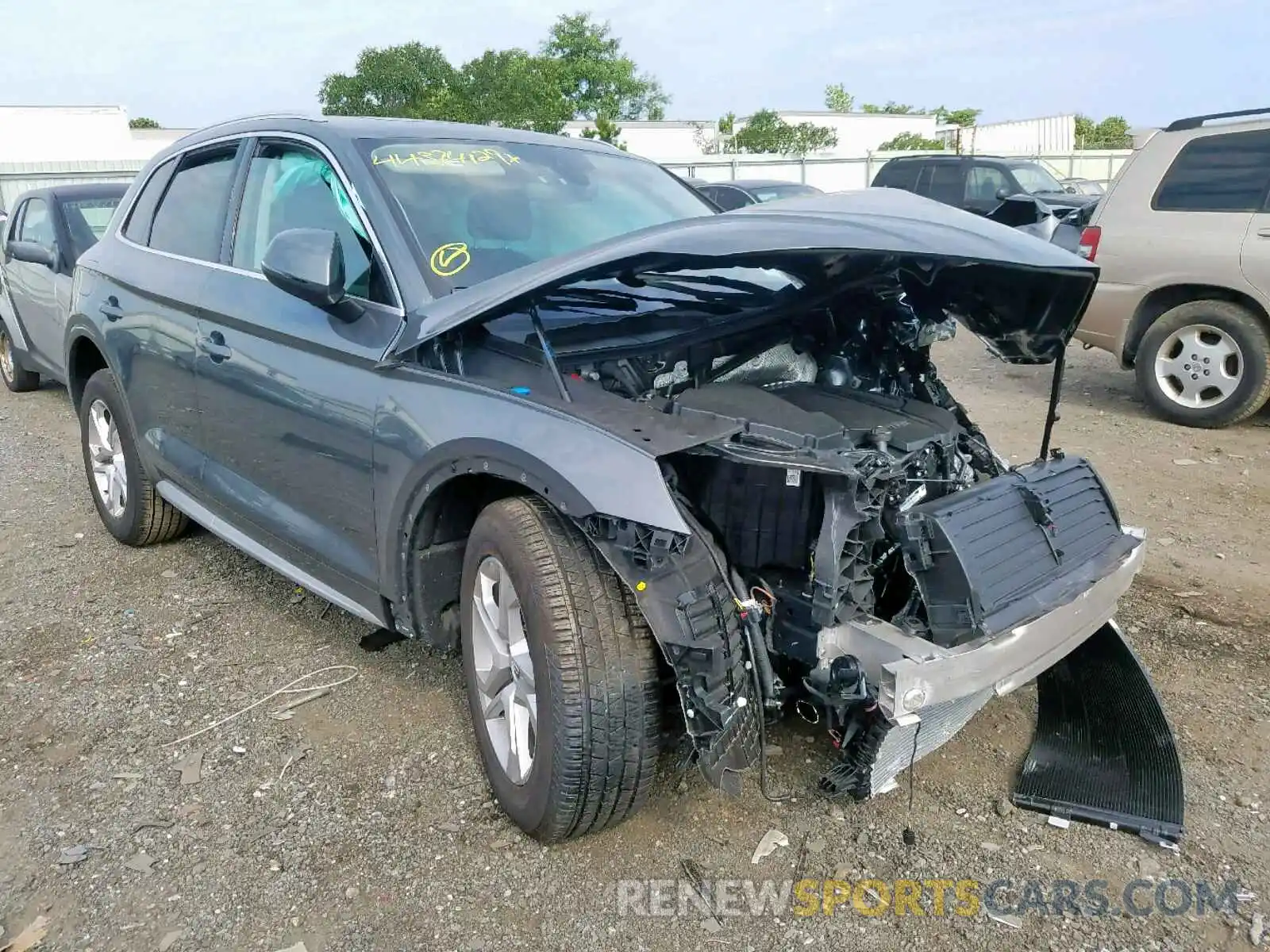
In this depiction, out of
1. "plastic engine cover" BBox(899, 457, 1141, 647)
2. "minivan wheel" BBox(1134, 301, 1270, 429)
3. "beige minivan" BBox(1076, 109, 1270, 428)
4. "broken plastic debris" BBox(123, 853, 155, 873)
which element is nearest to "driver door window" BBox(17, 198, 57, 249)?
"broken plastic debris" BBox(123, 853, 155, 873)

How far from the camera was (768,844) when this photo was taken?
262 cm

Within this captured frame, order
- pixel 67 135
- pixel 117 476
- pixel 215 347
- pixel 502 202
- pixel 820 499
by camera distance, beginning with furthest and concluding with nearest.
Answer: pixel 67 135
pixel 117 476
pixel 215 347
pixel 502 202
pixel 820 499

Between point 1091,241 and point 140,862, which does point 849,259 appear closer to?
point 140,862

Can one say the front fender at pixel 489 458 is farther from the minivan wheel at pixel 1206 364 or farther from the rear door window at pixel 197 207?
the minivan wheel at pixel 1206 364

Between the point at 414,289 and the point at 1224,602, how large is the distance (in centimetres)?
334

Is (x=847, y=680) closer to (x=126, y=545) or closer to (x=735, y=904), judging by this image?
(x=735, y=904)

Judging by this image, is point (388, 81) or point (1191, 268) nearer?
point (1191, 268)

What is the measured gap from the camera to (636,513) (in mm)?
2215

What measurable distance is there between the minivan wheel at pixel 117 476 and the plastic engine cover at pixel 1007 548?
3544 millimetres

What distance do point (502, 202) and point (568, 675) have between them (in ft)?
5.62

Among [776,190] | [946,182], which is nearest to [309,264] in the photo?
[776,190]

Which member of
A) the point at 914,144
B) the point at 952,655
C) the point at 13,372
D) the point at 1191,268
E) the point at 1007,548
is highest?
the point at 914,144

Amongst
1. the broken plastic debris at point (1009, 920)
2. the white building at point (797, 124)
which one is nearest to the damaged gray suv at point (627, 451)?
the broken plastic debris at point (1009, 920)

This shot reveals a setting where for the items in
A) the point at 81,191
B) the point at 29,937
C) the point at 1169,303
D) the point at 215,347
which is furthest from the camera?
the point at 81,191
